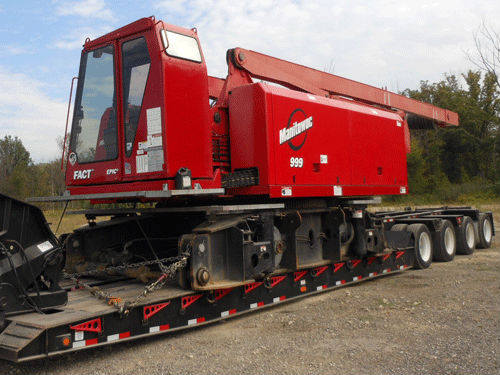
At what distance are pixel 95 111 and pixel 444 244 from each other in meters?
8.47

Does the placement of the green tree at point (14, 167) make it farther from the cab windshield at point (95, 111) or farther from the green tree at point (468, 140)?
the green tree at point (468, 140)

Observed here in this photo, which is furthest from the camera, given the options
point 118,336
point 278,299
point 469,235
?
point 469,235

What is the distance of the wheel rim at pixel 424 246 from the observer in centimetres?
1098

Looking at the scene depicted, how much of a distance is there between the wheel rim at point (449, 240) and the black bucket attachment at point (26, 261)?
920 cm

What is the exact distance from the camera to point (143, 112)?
6.21 metres

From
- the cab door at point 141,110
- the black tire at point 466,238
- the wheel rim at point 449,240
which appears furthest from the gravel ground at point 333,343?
the black tire at point 466,238

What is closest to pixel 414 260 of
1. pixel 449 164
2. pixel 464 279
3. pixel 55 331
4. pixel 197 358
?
pixel 464 279

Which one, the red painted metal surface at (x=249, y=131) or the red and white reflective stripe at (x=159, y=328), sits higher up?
the red painted metal surface at (x=249, y=131)

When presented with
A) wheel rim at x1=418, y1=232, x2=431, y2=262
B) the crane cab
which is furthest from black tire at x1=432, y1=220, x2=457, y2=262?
the crane cab

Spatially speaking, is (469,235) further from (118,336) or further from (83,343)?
(83,343)

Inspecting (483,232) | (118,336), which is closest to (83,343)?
(118,336)

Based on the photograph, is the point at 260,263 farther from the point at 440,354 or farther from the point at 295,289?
the point at 440,354

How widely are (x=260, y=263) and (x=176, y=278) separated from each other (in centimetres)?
114

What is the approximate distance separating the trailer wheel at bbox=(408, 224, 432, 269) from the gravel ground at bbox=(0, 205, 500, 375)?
2641 millimetres
